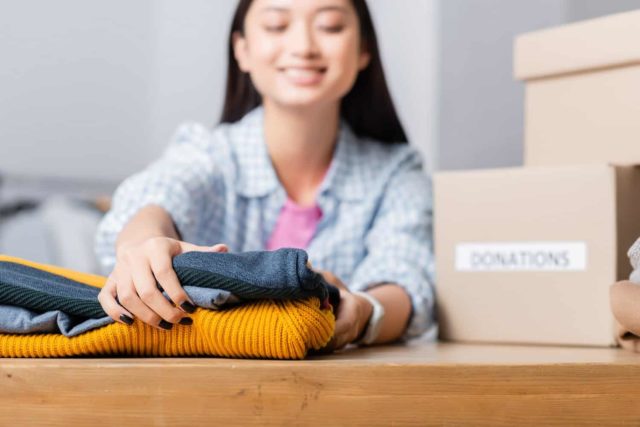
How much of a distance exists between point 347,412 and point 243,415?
67 millimetres

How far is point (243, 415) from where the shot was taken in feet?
1.97

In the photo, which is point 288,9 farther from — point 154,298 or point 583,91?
point 154,298

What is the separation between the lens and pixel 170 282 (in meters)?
0.68

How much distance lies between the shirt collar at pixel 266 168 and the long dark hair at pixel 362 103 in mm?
56

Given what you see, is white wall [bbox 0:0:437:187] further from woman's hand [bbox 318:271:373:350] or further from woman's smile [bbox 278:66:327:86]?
woman's hand [bbox 318:271:373:350]

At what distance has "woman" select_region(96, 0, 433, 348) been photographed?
113cm

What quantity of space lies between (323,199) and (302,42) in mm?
225

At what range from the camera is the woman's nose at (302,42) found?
45.9 inches

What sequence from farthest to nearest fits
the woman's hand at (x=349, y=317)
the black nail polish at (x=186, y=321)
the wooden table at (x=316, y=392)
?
the woman's hand at (x=349, y=317), the black nail polish at (x=186, y=321), the wooden table at (x=316, y=392)

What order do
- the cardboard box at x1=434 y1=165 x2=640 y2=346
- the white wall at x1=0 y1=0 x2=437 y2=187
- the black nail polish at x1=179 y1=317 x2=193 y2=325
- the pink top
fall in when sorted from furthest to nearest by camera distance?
the white wall at x1=0 y1=0 x2=437 y2=187 → the pink top → the cardboard box at x1=434 y1=165 x2=640 y2=346 → the black nail polish at x1=179 y1=317 x2=193 y2=325

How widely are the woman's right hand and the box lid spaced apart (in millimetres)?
555

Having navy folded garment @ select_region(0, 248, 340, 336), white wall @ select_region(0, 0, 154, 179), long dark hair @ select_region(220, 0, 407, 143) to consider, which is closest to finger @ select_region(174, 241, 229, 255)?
navy folded garment @ select_region(0, 248, 340, 336)

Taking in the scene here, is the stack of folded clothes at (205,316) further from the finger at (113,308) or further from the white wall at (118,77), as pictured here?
the white wall at (118,77)

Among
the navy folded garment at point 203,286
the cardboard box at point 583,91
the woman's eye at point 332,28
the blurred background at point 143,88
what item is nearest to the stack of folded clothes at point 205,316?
the navy folded garment at point 203,286
